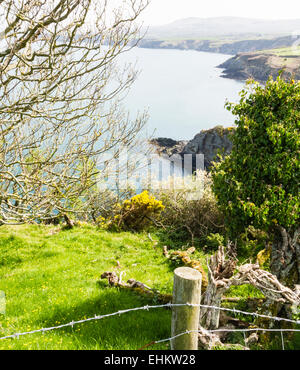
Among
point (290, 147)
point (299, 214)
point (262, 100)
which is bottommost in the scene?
point (299, 214)

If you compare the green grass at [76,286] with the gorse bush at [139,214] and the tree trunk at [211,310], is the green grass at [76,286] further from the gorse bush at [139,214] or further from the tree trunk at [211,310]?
the gorse bush at [139,214]

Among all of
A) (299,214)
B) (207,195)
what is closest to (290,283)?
(299,214)

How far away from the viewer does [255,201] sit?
18.5ft

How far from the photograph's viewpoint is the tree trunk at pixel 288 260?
218 inches

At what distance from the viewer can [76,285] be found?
6.93m

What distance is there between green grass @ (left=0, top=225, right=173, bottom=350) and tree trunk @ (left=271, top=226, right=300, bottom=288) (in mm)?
2280

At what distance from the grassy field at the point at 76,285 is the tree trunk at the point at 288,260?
2312 millimetres

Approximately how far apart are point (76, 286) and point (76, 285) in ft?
0.11

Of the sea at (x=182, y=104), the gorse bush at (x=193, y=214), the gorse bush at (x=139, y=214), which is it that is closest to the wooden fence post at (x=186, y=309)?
the gorse bush at (x=193, y=214)

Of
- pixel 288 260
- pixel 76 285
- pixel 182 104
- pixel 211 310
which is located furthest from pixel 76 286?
pixel 182 104

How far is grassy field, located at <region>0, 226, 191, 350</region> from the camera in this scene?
4.64 m

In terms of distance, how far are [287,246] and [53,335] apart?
14.4ft

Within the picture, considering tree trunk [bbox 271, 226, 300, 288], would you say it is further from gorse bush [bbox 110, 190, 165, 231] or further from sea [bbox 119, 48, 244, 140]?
sea [bbox 119, 48, 244, 140]
